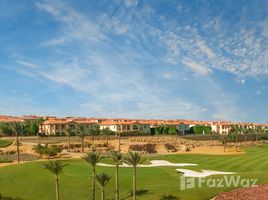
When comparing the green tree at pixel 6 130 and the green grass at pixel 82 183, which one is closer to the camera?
the green grass at pixel 82 183

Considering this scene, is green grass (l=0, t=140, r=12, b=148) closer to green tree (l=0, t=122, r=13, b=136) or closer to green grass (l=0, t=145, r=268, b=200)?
green tree (l=0, t=122, r=13, b=136)

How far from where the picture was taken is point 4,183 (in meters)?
49.7

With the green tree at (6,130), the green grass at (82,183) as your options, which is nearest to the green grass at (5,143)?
the green tree at (6,130)

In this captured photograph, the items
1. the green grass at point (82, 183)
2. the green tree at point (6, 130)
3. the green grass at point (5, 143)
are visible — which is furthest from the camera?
the green tree at point (6, 130)

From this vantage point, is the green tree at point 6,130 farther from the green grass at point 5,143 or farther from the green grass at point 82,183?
the green grass at point 82,183

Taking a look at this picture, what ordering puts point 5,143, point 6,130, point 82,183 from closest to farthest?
point 82,183, point 5,143, point 6,130

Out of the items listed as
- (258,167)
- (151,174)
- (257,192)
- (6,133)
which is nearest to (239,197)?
(257,192)

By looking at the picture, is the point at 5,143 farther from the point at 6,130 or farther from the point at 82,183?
the point at 82,183

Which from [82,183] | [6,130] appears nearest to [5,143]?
[6,130]

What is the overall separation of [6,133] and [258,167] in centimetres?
10406

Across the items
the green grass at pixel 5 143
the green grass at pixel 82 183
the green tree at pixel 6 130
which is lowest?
the green grass at pixel 82 183

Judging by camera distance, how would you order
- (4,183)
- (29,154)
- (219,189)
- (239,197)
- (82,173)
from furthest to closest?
1. (29,154)
2. (82,173)
3. (4,183)
4. (219,189)
5. (239,197)

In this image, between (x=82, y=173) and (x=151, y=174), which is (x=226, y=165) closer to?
(x=151, y=174)

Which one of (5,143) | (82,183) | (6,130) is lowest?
(82,183)
